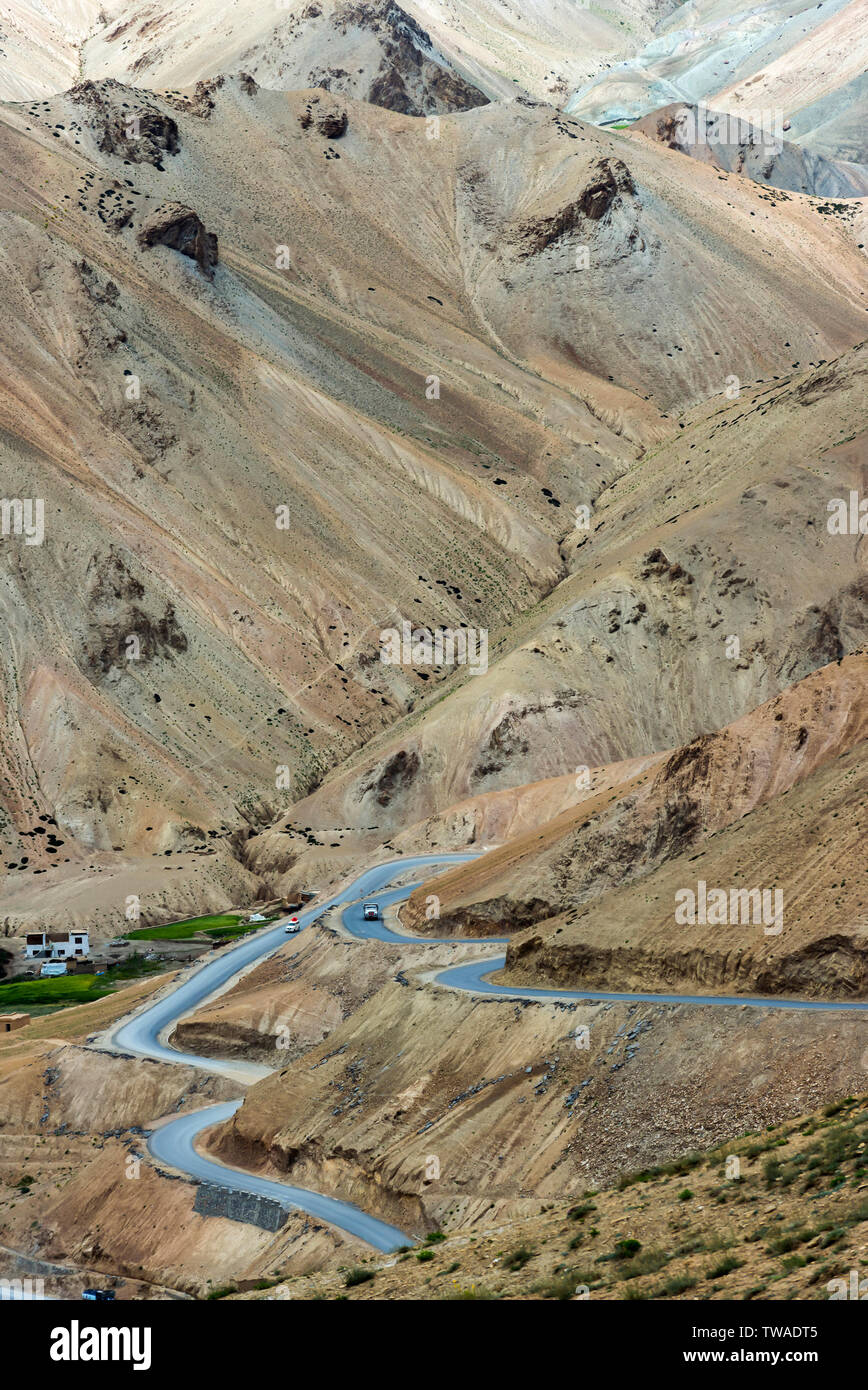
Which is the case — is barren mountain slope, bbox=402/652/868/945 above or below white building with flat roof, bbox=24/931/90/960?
below

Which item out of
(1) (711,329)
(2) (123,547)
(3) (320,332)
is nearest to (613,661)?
(2) (123,547)

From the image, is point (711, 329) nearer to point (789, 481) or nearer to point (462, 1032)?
point (789, 481)

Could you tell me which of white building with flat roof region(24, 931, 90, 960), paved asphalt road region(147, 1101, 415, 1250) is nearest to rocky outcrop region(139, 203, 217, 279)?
white building with flat roof region(24, 931, 90, 960)

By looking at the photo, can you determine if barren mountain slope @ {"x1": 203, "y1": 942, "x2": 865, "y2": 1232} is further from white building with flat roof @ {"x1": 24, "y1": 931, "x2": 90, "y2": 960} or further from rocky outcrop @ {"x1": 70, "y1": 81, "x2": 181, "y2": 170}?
rocky outcrop @ {"x1": 70, "y1": 81, "x2": 181, "y2": 170}

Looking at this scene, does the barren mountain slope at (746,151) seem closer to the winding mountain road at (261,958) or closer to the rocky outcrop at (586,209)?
the rocky outcrop at (586,209)

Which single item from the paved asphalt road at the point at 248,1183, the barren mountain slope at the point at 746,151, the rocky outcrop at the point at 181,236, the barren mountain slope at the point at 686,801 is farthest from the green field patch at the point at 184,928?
the barren mountain slope at the point at 746,151

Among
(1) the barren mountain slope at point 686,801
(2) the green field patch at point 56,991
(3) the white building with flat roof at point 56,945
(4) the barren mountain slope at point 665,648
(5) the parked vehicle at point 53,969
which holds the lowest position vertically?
(1) the barren mountain slope at point 686,801

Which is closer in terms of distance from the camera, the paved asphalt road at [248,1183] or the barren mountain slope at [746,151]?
the paved asphalt road at [248,1183]

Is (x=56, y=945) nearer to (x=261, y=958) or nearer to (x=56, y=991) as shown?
(x=56, y=991)
